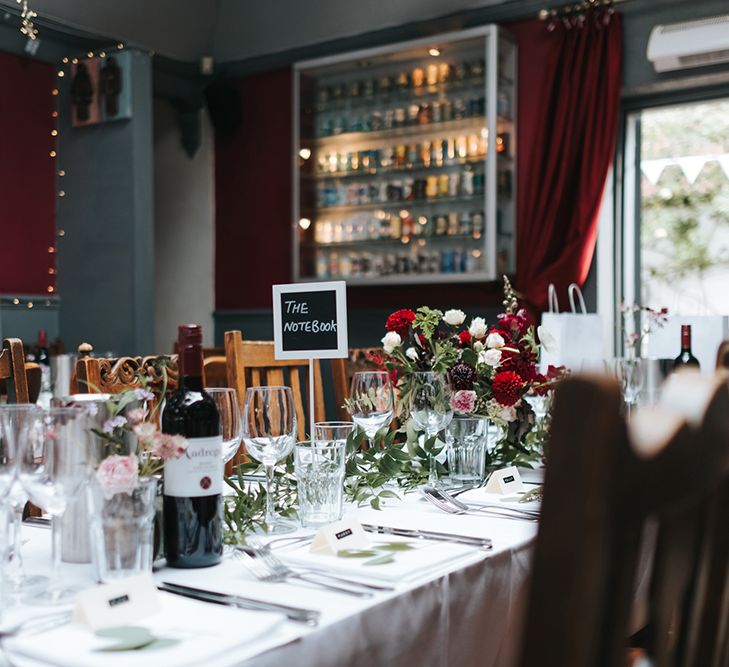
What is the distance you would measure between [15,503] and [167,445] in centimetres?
18

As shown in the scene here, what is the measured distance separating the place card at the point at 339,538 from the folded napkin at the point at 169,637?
26cm

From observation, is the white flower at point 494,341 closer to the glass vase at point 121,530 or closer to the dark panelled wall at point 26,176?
the glass vase at point 121,530

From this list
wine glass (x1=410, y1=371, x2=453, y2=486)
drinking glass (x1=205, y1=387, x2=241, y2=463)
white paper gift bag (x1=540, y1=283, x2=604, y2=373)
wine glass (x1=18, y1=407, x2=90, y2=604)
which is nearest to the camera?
wine glass (x1=18, y1=407, x2=90, y2=604)

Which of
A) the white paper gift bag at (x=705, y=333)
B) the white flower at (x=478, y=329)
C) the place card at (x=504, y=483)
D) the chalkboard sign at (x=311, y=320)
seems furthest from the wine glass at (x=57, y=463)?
the white paper gift bag at (x=705, y=333)

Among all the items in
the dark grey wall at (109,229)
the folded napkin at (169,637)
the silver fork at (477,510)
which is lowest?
the silver fork at (477,510)

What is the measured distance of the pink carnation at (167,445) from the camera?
106 centimetres

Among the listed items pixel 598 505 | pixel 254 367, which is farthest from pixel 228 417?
pixel 254 367

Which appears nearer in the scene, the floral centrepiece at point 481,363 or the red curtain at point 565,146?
the floral centrepiece at point 481,363

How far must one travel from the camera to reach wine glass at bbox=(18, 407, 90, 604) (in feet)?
3.34

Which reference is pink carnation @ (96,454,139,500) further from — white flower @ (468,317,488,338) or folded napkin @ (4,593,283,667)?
white flower @ (468,317,488,338)

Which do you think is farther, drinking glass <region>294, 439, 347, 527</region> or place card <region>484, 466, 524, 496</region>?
place card <region>484, 466, 524, 496</region>

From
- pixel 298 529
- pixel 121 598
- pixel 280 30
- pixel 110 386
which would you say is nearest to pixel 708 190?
pixel 280 30

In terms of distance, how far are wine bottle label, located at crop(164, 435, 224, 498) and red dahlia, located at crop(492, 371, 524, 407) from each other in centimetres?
87

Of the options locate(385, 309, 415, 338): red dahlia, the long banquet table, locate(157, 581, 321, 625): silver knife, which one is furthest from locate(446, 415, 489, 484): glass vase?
locate(157, 581, 321, 625): silver knife
